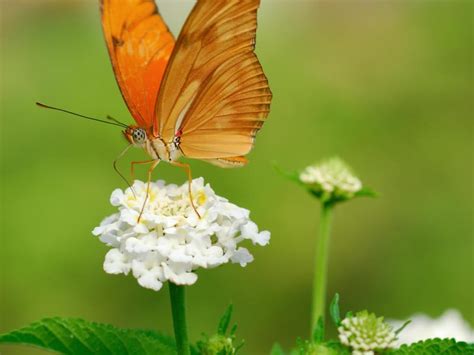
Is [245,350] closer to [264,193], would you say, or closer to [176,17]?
[264,193]

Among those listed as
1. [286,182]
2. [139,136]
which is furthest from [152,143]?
[286,182]

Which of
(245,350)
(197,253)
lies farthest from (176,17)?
(197,253)

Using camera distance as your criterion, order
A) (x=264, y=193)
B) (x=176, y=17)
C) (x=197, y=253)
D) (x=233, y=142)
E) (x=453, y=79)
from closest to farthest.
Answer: (x=197, y=253) → (x=233, y=142) → (x=264, y=193) → (x=453, y=79) → (x=176, y=17)

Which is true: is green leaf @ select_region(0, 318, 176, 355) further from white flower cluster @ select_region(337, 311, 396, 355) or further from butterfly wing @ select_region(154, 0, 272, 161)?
butterfly wing @ select_region(154, 0, 272, 161)

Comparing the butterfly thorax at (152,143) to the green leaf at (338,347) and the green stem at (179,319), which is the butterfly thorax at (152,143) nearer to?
the green stem at (179,319)

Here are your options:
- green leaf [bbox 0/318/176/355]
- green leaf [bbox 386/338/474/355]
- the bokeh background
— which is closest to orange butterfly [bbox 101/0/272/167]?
green leaf [bbox 0/318/176/355]

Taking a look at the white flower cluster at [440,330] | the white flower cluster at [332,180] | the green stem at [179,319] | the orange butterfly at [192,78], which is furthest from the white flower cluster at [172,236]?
the white flower cluster at [440,330]
